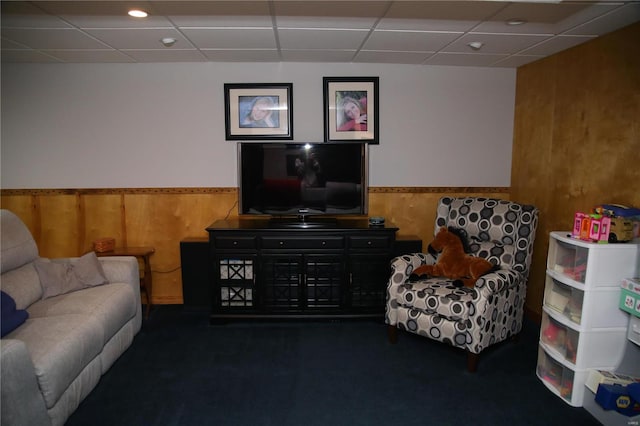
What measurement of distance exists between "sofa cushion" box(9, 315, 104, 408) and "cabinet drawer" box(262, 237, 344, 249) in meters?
1.43

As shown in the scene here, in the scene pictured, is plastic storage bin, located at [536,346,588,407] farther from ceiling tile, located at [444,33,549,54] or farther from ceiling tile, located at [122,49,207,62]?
ceiling tile, located at [122,49,207,62]

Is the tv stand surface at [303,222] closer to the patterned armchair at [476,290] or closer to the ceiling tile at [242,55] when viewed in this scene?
the patterned armchair at [476,290]

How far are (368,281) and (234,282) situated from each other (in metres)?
1.19

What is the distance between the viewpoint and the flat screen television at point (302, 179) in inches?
144

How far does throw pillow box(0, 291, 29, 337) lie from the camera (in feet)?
7.38

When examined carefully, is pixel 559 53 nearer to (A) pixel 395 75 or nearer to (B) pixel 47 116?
(A) pixel 395 75

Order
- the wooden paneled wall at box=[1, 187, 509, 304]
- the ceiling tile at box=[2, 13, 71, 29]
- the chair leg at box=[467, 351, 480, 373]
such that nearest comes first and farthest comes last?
the ceiling tile at box=[2, 13, 71, 29] → the chair leg at box=[467, 351, 480, 373] → the wooden paneled wall at box=[1, 187, 509, 304]

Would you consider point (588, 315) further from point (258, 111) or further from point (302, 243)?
point (258, 111)

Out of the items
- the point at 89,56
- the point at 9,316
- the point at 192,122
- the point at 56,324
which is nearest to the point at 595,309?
the point at 56,324

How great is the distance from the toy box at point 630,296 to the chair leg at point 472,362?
3.04ft

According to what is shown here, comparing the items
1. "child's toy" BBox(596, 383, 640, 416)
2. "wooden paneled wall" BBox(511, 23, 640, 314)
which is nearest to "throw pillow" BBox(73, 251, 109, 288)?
"child's toy" BBox(596, 383, 640, 416)

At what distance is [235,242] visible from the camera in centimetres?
350

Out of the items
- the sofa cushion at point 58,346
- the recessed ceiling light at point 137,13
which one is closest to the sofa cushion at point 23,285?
the sofa cushion at point 58,346

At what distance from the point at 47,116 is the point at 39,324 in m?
2.34
